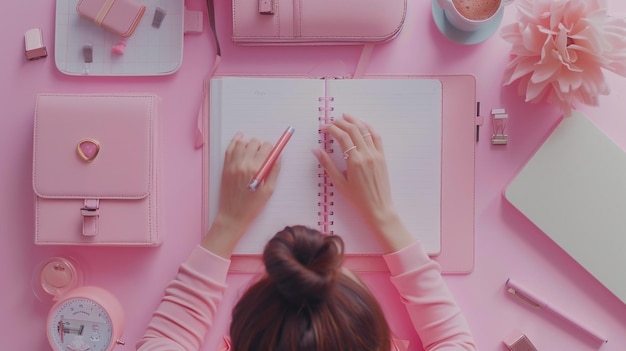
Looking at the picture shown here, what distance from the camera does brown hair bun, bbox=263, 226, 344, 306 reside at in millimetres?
552

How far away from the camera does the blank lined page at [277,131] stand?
3.08ft

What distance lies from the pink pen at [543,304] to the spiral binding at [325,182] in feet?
1.06

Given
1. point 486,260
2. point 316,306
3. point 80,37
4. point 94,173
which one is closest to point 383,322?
point 316,306

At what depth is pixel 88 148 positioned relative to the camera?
35.2 inches

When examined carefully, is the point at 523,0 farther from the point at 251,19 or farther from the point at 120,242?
the point at 120,242

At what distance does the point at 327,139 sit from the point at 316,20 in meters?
0.19

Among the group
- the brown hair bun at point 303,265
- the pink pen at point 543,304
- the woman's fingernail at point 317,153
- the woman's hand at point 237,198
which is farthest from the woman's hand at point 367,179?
the brown hair bun at point 303,265

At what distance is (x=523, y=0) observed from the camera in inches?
35.1

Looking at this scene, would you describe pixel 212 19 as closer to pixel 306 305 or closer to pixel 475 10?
pixel 475 10

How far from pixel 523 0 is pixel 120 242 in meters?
0.74

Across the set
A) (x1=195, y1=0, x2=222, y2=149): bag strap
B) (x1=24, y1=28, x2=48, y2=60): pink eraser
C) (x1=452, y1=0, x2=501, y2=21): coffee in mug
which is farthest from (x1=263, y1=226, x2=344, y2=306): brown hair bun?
(x1=24, y1=28, x2=48, y2=60): pink eraser

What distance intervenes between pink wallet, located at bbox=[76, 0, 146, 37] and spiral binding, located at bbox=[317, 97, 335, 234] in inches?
13.2

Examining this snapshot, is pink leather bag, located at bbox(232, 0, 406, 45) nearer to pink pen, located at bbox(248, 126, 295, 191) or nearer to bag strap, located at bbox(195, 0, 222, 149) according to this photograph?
bag strap, located at bbox(195, 0, 222, 149)

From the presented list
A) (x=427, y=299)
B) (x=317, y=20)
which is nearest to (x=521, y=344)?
(x=427, y=299)
